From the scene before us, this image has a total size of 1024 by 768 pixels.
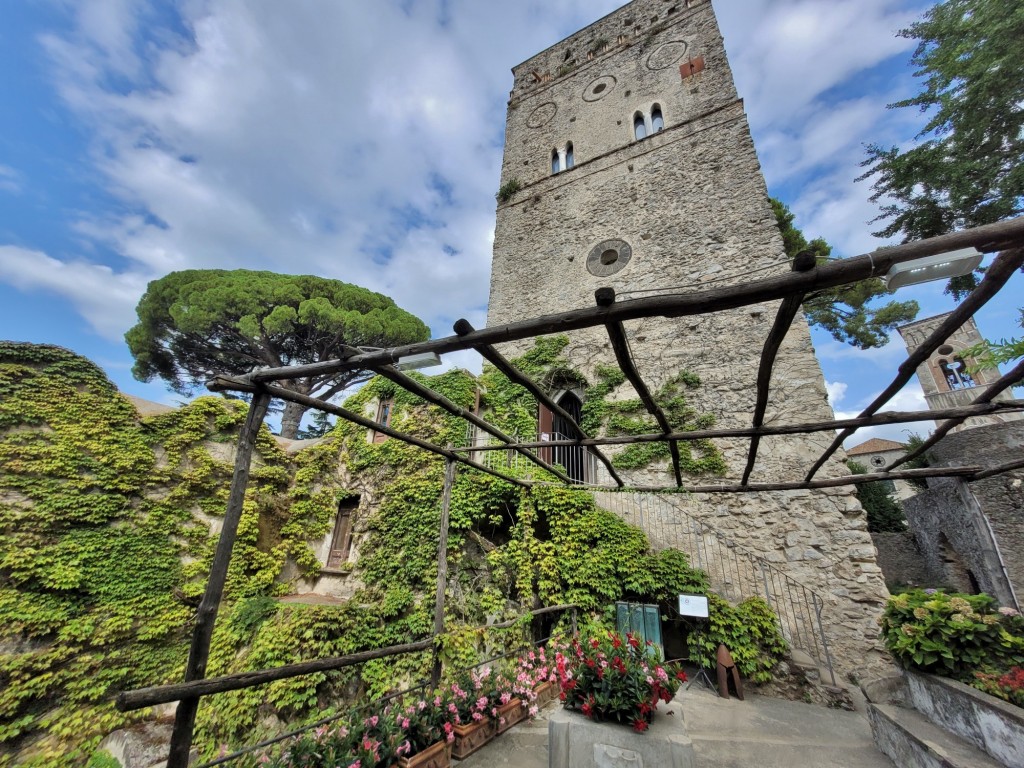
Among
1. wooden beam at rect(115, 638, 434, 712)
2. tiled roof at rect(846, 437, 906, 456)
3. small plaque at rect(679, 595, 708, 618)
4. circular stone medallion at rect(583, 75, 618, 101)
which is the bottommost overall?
wooden beam at rect(115, 638, 434, 712)

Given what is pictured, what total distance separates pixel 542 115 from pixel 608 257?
21.9 feet

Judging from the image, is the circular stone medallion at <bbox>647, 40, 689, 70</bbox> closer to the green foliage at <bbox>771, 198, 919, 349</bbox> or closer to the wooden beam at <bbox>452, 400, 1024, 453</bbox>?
the green foliage at <bbox>771, 198, 919, 349</bbox>

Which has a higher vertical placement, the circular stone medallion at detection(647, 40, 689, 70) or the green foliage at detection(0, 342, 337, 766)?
the circular stone medallion at detection(647, 40, 689, 70)

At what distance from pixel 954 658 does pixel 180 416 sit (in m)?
11.9

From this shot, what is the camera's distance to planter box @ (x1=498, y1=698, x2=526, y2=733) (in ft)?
11.8

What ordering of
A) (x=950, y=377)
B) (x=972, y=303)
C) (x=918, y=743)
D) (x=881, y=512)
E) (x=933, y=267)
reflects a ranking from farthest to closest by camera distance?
(x=950, y=377) → (x=881, y=512) → (x=918, y=743) → (x=972, y=303) → (x=933, y=267)

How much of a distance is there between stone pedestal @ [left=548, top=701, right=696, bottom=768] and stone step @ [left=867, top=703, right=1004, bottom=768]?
1.60 metres

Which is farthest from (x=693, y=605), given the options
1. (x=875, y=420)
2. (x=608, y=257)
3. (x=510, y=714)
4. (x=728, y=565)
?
(x=608, y=257)

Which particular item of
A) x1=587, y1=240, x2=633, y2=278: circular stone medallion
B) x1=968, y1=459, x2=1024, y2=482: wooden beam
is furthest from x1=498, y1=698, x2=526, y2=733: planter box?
x1=587, y1=240, x2=633, y2=278: circular stone medallion

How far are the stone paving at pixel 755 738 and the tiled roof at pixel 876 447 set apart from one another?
32.2 metres

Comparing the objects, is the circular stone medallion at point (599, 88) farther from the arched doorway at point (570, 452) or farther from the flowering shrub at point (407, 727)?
the flowering shrub at point (407, 727)

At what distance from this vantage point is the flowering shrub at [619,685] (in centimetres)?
248

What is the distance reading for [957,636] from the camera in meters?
2.95

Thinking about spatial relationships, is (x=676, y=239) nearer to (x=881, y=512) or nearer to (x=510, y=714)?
(x=510, y=714)
